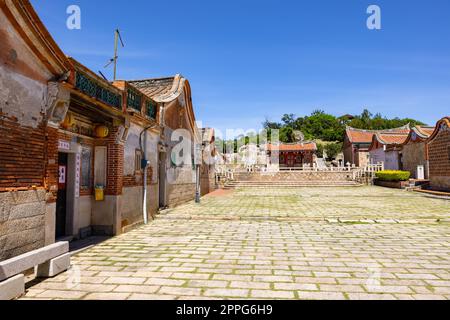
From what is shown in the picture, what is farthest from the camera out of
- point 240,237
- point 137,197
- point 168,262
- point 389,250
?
point 137,197

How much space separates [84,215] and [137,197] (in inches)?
70.4

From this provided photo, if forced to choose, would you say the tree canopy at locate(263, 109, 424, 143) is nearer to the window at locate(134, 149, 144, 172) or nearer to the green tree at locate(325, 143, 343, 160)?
the green tree at locate(325, 143, 343, 160)

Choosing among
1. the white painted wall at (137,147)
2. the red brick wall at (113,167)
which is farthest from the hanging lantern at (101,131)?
the white painted wall at (137,147)

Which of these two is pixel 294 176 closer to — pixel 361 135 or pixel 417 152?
pixel 417 152

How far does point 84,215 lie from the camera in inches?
295

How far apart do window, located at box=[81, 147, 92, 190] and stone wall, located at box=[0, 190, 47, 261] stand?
233 cm

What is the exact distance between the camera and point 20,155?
464 centimetres

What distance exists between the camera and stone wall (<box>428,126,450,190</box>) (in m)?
18.6

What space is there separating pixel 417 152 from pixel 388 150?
6.68 m

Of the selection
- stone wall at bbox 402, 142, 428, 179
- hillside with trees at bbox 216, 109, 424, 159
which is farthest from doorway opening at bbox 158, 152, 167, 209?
hillside with trees at bbox 216, 109, 424, 159

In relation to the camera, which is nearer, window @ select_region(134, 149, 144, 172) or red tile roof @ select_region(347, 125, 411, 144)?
window @ select_region(134, 149, 144, 172)

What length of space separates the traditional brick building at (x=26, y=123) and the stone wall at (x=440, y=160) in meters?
20.8
